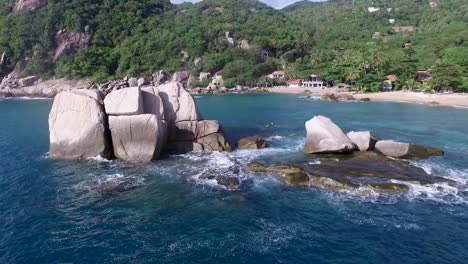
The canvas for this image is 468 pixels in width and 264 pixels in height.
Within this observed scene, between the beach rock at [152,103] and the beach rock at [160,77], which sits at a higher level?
the beach rock at [160,77]

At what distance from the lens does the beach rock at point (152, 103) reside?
3356 cm

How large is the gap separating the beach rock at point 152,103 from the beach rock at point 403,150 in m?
19.6

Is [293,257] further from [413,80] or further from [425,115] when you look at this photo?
[413,80]

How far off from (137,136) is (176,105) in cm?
583

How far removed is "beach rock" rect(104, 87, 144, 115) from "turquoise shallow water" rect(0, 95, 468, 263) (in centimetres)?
456

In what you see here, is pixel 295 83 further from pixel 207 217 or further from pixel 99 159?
pixel 207 217

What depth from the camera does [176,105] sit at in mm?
35688

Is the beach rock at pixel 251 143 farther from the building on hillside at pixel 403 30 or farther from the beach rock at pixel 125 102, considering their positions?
the building on hillside at pixel 403 30

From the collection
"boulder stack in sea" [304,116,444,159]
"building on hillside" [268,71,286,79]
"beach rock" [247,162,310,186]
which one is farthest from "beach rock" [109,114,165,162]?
"building on hillside" [268,71,286,79]

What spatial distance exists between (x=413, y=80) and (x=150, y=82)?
69.6m

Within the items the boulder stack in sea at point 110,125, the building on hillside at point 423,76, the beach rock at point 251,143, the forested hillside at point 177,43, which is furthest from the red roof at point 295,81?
the boulder stack in sea at point 110,125

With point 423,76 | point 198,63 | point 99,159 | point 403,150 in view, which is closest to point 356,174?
point 403,150

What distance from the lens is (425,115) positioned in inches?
2259

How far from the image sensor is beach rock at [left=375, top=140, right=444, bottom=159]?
105 ft
